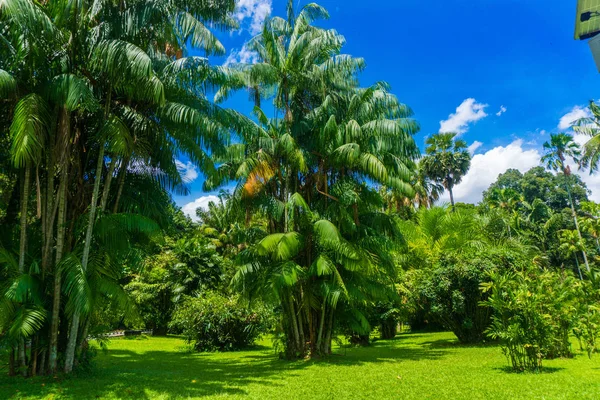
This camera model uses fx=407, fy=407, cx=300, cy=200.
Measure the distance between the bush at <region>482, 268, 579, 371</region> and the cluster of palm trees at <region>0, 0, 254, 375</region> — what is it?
25.3 ft

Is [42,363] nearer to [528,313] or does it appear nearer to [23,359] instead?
[23,359]

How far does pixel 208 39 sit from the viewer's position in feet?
32.6

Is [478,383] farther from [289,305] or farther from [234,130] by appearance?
[234,130]

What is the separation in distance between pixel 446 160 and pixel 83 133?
3253 centimetres

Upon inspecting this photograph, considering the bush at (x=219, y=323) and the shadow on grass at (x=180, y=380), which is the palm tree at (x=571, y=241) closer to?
the shadow on grass at (x=180, y=380)

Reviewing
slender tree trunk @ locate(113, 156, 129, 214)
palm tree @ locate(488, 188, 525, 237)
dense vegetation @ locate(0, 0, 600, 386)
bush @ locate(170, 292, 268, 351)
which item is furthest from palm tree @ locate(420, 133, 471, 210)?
slender tree trunk @ locate(113, 156, 129, 214)

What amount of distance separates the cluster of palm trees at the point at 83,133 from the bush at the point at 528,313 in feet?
25.3

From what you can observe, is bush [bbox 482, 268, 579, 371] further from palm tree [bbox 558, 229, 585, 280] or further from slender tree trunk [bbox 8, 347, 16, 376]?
slender tree trunk [bbox 8, 347, 16, 376]

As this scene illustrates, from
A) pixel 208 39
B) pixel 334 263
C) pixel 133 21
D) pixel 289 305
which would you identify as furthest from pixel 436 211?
pixel 133 21

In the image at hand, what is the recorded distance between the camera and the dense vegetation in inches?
345

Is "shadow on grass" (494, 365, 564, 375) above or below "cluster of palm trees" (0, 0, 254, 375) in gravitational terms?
below

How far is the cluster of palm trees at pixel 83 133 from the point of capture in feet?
27.6

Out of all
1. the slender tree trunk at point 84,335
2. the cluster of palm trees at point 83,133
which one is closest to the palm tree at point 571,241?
the cluster of palm trees at point 83,133

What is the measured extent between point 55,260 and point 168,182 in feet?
12.8
